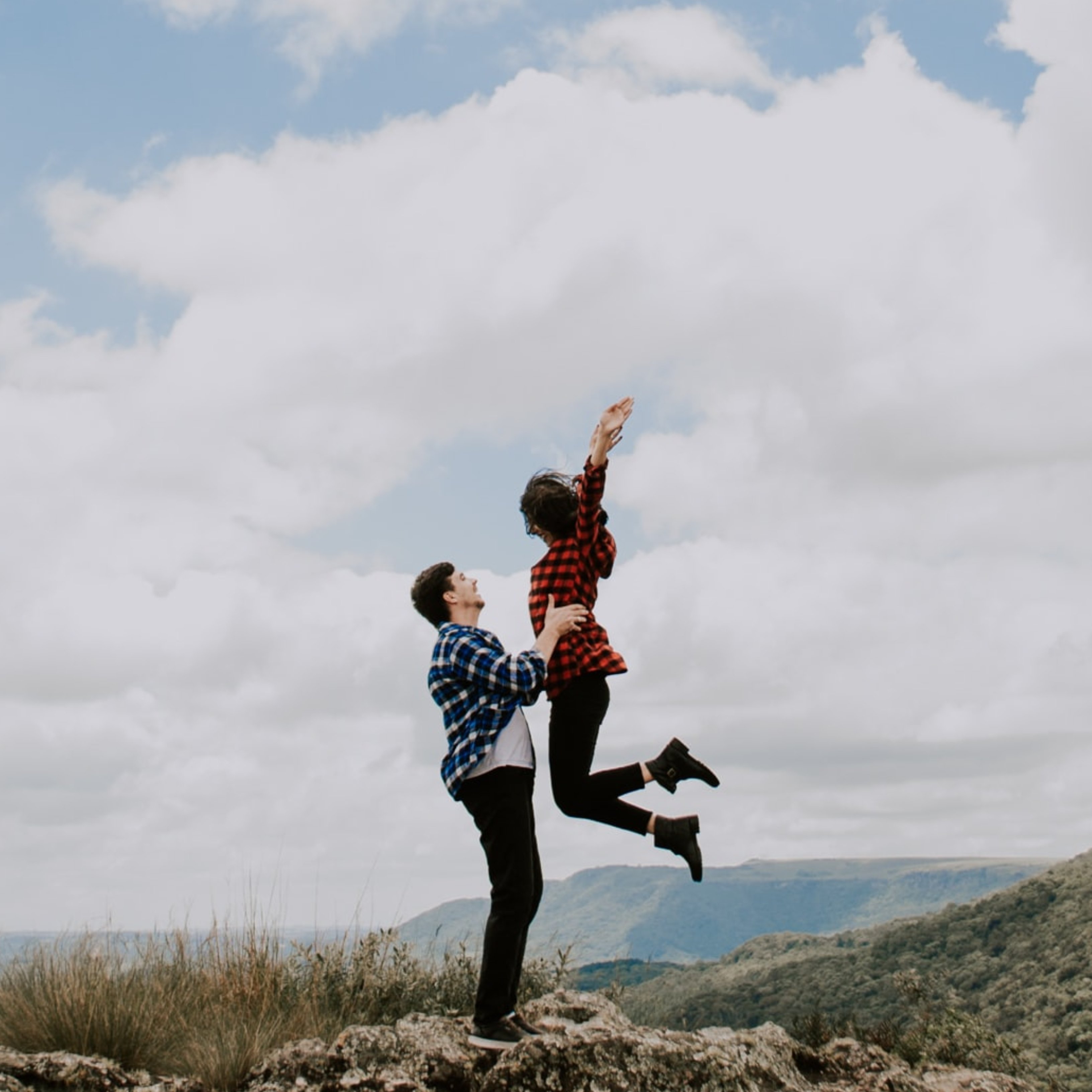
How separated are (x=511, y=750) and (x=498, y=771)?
0.36 feet

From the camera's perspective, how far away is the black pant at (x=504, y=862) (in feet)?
17.7

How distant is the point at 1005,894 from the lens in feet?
128

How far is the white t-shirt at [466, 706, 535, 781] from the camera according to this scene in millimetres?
5402

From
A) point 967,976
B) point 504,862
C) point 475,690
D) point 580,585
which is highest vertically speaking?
point 580,585

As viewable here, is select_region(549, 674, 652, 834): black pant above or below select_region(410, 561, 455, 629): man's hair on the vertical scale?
below

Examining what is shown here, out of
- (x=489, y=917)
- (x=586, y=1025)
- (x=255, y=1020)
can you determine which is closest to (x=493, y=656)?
(x=489, y=917)

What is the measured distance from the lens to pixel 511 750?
5426 millimetres

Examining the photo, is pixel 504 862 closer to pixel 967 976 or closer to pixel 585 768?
pixel 585 768

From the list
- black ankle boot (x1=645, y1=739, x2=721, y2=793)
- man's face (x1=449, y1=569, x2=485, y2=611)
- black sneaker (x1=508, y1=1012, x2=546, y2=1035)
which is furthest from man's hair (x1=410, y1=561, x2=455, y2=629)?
black sneaker (x1=508, y1=1012, x2=546, y2=1035)

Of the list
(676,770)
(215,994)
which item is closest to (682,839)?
(676,770)

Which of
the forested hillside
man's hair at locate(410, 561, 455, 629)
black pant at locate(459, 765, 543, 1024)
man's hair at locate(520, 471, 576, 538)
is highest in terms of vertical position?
man's hair at locate(520, 471, 576, 538)

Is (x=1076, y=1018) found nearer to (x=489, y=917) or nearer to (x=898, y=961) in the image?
(x=898, y=961)

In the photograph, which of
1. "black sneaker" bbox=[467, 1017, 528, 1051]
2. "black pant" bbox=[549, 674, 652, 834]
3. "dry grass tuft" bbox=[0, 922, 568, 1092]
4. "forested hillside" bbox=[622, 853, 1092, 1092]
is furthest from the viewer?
"forested hillside" bbox=[622, 853, 1092, 1092]

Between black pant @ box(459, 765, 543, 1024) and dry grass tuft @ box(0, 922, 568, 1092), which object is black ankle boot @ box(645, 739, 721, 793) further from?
dry grass tuft @ box(0, 922, 568, 1092)
